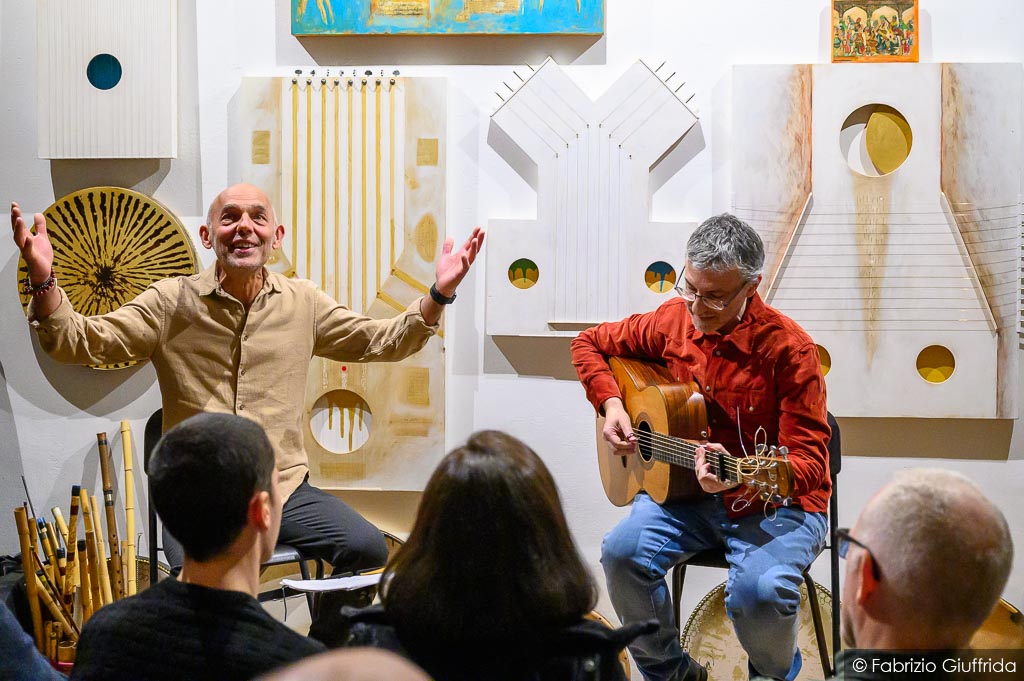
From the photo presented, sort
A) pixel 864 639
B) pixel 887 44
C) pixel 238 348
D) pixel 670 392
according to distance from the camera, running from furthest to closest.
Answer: pixel 887 44, pixel 238 348, pixel 670 392, pixel 864 639

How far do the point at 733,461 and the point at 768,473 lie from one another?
95mm

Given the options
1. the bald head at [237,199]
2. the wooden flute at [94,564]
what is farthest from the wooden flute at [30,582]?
the bald head at [237,199]

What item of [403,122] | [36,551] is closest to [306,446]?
[36,551]

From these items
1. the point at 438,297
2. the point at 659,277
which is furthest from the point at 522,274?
the point at 438,297

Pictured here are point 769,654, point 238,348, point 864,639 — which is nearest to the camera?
point 864,639

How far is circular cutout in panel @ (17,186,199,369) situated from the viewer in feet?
12.0

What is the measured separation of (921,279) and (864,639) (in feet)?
7.84

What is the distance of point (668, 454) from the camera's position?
2.79 meters

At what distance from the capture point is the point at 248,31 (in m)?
3.63

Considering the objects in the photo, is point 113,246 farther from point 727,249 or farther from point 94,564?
point 727,249

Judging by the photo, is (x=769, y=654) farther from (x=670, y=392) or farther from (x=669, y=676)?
(x=670, y=392)

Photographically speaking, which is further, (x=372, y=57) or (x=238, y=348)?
(x=372, y=57)

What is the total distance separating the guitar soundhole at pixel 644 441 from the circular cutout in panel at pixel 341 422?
110 cm

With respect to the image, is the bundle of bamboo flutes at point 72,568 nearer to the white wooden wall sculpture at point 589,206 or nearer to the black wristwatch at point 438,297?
the black wristwatch at point 438,297
